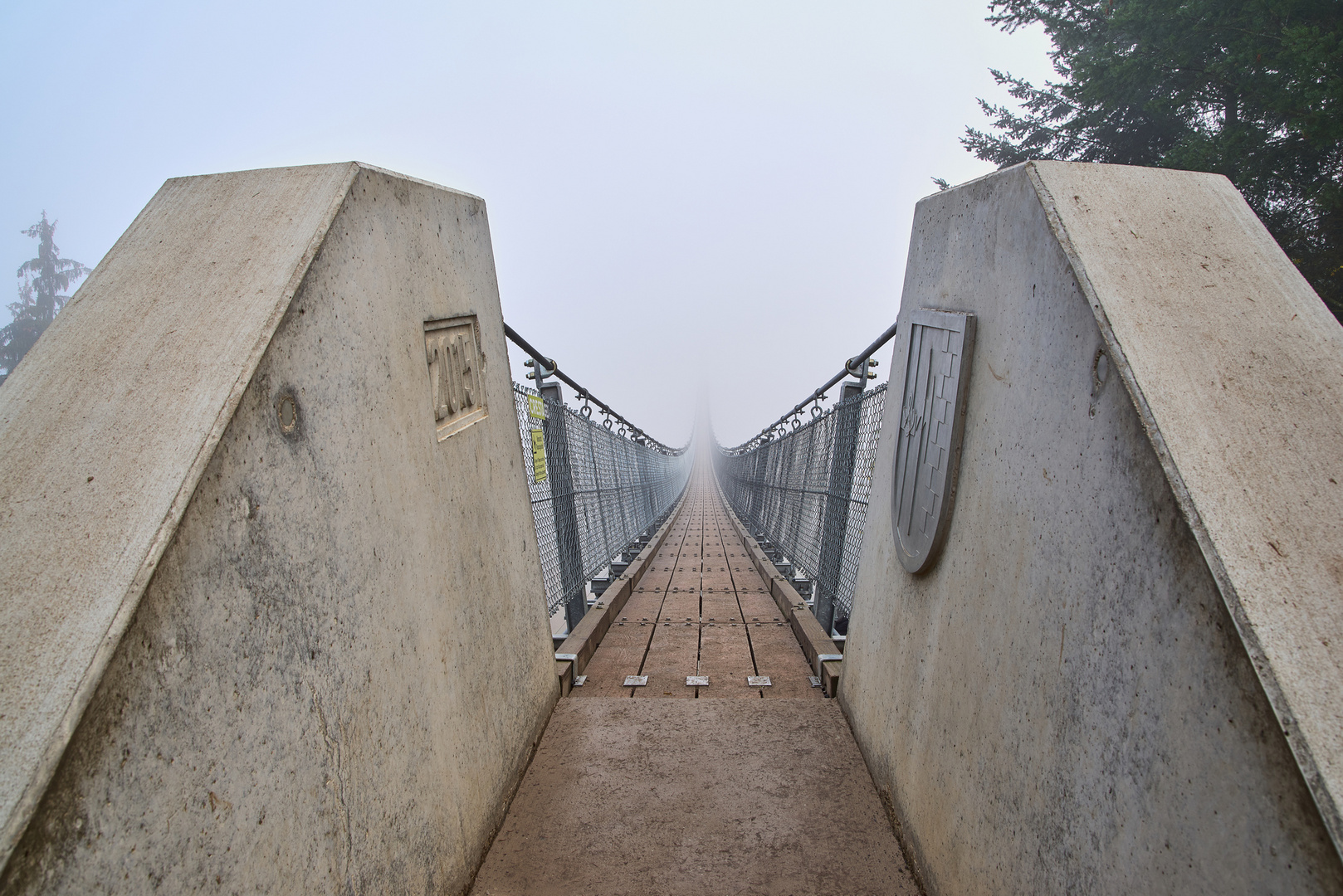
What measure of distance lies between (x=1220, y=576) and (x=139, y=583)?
1.33m

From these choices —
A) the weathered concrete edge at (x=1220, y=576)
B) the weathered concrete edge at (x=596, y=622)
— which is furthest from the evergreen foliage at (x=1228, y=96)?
the weathered concrete edge at (x=1220, y=576)

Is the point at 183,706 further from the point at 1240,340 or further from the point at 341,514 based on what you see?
the point at 1240,340

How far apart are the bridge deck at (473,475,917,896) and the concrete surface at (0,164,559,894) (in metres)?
0.33

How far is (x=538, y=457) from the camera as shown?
13.9 feet

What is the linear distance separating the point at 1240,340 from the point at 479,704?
1.93 m

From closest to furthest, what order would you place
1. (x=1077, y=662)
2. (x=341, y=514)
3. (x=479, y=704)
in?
(x=1077, y=662) < (x=341, y=514) < (x=479, y=704)

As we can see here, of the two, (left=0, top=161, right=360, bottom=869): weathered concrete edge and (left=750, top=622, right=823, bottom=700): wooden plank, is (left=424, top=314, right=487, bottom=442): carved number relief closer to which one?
(left=0, top=161, right=360, bottom=869): weathered concrete edge

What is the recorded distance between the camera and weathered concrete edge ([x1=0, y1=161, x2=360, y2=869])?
0.77 m

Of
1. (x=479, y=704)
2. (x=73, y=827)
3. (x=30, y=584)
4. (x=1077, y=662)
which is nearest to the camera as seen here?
(x=73, y=827)

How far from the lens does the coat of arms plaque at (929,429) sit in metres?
1.90

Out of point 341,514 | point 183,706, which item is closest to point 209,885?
point 183,706

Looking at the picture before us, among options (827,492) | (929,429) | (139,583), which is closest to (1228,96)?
(827,492)

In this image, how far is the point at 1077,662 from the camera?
122cm

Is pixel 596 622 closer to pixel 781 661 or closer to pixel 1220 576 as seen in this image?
pixel 781 661
